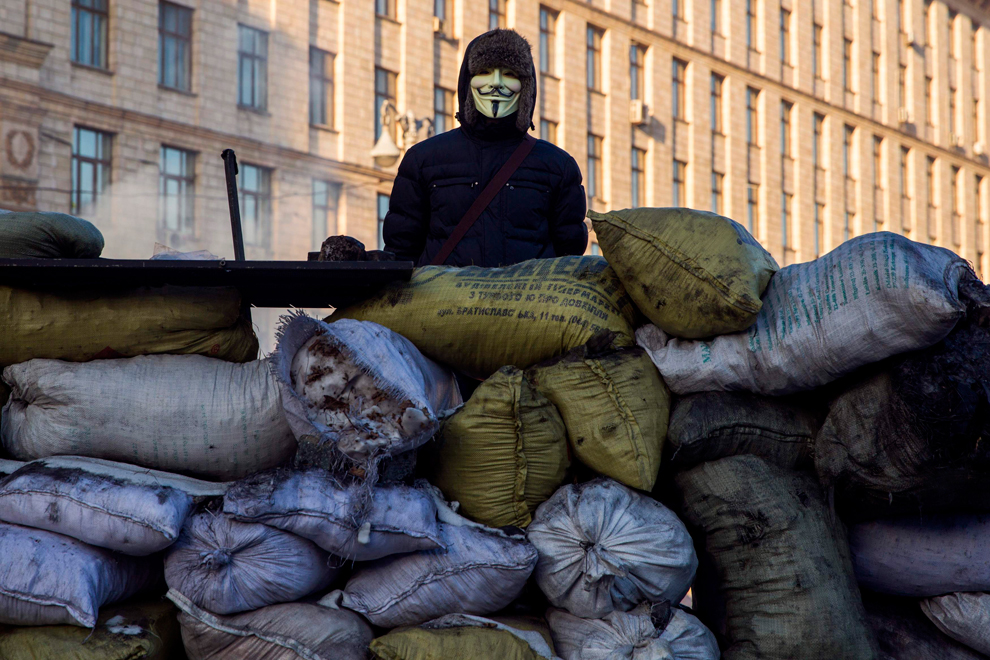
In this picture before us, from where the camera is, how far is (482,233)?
137 inches

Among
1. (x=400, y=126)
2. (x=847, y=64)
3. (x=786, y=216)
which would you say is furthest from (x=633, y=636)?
(x=847, y=64)

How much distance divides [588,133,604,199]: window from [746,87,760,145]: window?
24.4 feet

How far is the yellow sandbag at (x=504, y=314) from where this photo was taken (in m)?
2.59

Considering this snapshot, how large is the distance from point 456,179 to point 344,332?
1.43 metres

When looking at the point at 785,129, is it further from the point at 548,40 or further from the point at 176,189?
the point at 176,189

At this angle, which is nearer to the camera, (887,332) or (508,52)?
(887,332)

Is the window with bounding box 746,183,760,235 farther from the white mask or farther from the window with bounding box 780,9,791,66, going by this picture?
the white mask

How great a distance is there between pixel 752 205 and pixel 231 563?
1267 inches

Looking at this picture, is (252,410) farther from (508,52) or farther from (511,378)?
(508,52)

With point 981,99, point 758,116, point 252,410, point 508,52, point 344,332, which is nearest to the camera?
point 344,332

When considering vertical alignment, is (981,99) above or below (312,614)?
above

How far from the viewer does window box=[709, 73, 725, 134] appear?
32000 millimetres

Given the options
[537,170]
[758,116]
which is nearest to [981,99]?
[758,116]

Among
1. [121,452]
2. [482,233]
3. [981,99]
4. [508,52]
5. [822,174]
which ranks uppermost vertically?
[981,99]
